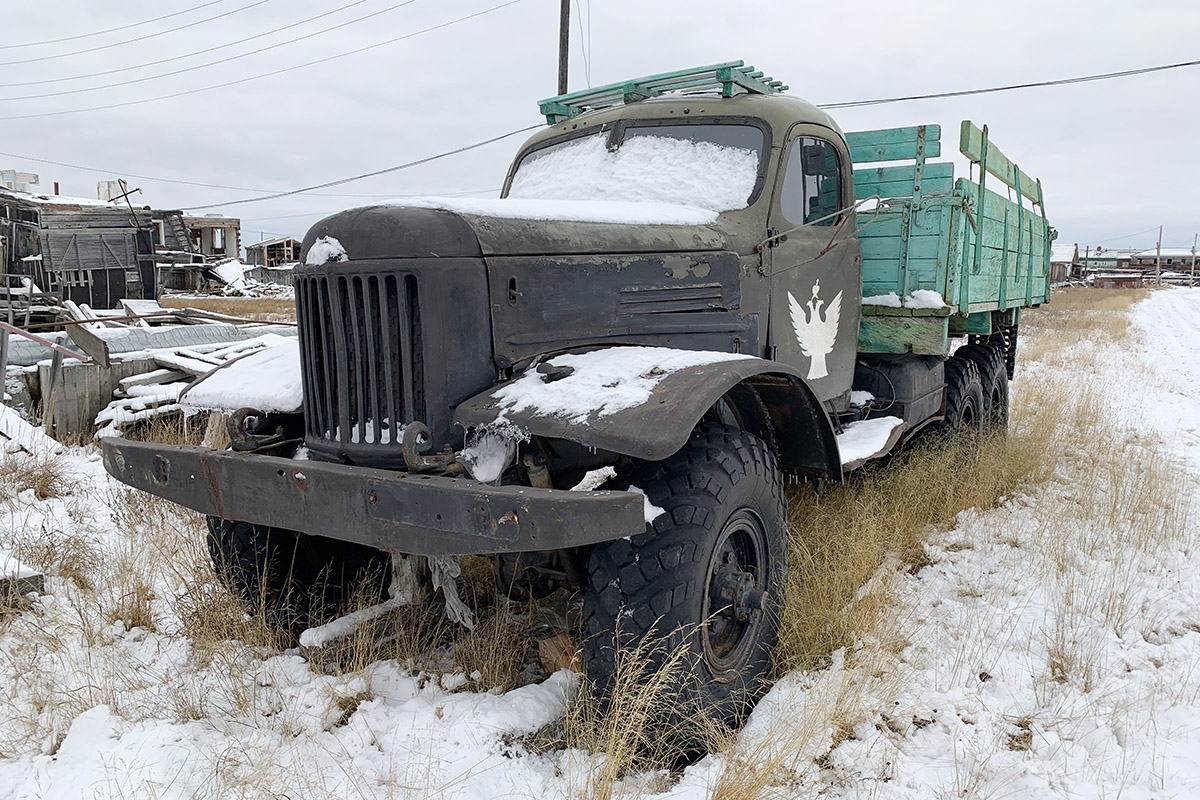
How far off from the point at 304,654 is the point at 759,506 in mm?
1850

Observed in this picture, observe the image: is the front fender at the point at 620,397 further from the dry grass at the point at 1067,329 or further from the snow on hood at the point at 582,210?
the dry grass at the point at 1067,329

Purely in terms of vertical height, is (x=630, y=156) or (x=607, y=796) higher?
(x=630, y=156)

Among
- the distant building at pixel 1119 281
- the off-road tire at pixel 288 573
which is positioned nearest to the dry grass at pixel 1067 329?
the off-road tire at pixel 288 573

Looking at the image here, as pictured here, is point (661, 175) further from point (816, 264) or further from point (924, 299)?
point (924, 299)

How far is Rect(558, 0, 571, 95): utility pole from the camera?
13656mm

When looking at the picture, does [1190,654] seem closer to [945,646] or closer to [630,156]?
[945,646]

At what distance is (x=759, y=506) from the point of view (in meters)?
2.98

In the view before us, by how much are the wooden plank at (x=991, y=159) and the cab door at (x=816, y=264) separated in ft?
3.12

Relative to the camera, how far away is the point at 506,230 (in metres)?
2.75

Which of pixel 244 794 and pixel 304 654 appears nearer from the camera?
pixel 244 794

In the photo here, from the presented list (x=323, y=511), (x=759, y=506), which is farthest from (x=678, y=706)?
(x=323, y=511)

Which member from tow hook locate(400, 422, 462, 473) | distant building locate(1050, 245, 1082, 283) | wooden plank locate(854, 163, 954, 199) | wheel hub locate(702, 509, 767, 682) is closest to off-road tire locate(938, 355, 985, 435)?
wooden plank locate(854, 163, 954, 199)

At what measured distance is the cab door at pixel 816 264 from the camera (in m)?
3.99

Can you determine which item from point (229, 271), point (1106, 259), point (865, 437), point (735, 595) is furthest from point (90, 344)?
point (1106, 259)
